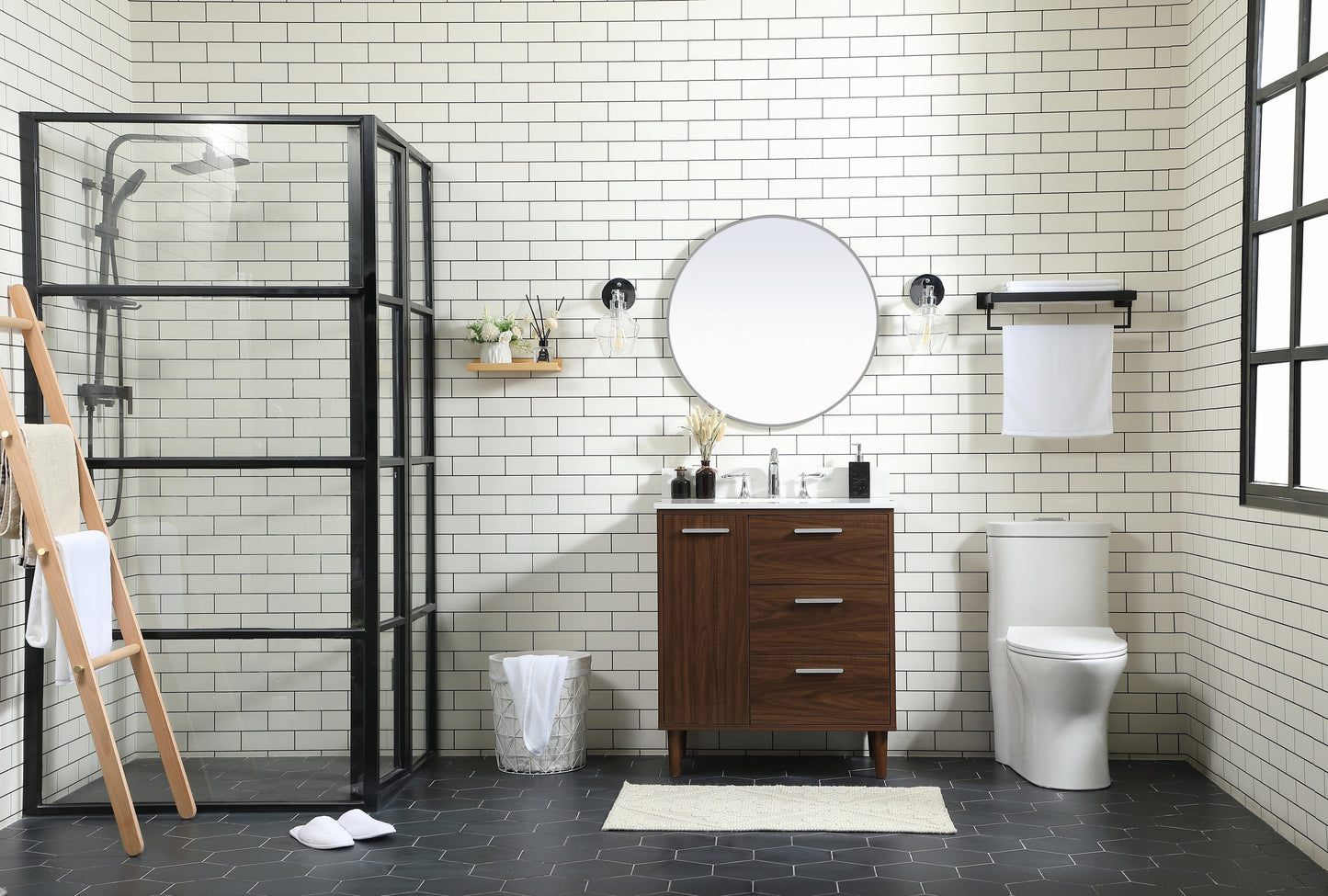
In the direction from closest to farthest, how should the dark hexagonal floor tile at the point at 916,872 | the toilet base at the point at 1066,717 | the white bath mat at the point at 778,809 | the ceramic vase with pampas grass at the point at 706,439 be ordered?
the dark hexagonal floor tile at the point at 916,872, the white bath mat at the point at 778,809, the toilet base at the point at 1066,717, the ceramic vase with pampas grass at the point at 706,439

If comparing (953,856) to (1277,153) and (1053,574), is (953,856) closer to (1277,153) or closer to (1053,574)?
(1053,574)

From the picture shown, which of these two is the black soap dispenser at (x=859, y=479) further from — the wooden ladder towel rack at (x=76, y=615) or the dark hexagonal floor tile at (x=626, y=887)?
the wooden ladder towel rack at (x=76, y=615)

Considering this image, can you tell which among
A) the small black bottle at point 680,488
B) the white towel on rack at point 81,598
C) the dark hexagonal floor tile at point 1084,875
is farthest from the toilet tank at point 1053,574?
the white towel on rack at point 81,598

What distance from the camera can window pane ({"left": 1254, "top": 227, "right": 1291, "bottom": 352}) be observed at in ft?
11.6

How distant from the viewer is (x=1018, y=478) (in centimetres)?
437

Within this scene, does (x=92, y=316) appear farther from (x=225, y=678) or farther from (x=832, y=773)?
(x=832, y=773)

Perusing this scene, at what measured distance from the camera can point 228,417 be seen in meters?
3.68

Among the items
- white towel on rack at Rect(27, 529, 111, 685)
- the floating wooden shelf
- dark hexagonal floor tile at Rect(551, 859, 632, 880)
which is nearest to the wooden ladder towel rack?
white towel on rack at Rect(27, 529, 111, 685)

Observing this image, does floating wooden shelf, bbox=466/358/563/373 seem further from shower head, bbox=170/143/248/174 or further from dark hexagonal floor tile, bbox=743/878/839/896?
dark hexagonal floor tile, bbox=743/878/839/896

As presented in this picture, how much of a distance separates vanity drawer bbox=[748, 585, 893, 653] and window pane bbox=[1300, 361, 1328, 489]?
4.68 ft

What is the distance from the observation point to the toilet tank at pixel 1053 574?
4156 millimetres

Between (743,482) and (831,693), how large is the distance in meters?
0.90

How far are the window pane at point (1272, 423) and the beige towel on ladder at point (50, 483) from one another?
13.1 feet

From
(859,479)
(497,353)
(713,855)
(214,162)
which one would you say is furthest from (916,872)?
(214,162)
